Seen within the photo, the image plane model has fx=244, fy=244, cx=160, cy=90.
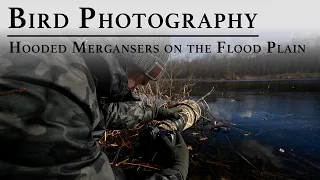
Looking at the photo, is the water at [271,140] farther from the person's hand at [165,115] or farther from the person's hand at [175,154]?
the person's hand at [175,154]

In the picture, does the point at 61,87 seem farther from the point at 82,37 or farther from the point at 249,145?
the point at 249,145

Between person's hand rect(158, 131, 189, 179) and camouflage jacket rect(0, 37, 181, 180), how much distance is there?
914 millimetres

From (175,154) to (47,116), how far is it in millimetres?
1399

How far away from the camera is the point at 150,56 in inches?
68.2

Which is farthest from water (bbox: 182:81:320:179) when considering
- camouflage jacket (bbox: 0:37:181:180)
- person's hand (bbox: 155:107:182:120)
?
camouflage jacket (bbox: 0:37:181:180)

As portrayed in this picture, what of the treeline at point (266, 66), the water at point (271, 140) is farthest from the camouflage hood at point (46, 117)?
the treeline at point (266, 66)

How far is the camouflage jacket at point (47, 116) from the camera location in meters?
0.99

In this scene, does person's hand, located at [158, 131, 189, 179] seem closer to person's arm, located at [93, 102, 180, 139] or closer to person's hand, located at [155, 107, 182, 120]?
person's arm, located at [93, 102, 180, 139]

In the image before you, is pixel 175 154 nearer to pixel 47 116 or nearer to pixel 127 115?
pixel 127 115

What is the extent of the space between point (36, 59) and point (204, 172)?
2.46 meters

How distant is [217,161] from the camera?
325 cm

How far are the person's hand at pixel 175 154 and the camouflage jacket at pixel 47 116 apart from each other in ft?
3.00

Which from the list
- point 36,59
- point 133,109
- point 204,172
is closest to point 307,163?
point 204,172

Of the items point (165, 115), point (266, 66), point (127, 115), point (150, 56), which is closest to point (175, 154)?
point (150, 56)
